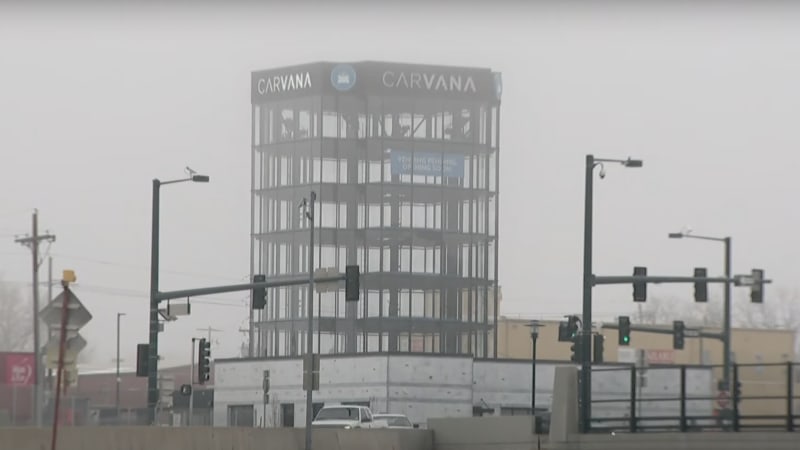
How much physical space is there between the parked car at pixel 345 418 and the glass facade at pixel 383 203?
44.4 meters

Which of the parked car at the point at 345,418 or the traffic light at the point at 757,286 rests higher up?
the traffic light at the point at 757,286

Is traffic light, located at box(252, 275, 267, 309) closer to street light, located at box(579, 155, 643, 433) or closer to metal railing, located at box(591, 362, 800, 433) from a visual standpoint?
street light, located at box(579, 155, 643, 433)

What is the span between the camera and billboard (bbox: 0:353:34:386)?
3565 inches

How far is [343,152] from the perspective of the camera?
114m

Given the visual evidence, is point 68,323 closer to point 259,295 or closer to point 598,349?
point 598,349

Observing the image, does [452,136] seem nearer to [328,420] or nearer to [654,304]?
[654,304]

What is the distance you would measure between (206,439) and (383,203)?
74.2 metres

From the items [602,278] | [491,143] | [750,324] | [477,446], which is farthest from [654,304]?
[477,446]

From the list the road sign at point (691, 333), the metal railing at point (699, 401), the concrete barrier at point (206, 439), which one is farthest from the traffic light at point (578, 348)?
the road sign at point (691, 333)

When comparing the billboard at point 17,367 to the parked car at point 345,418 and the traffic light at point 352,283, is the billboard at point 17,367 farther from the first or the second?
the traffic light at point 352,283

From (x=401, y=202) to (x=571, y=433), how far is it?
72.7m

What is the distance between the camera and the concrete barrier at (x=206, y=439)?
34.9 m

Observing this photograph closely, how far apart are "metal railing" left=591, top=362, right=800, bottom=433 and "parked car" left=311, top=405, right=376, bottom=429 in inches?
831

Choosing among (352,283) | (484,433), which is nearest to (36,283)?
(352,283)
